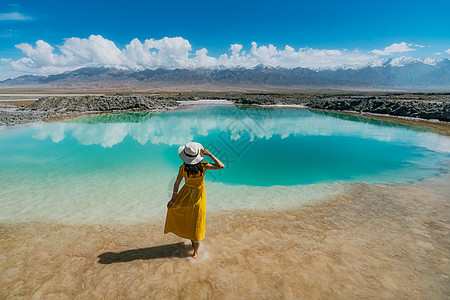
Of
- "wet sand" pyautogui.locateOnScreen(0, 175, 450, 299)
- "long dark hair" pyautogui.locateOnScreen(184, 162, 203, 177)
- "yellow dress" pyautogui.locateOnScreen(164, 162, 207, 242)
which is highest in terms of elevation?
"long dark hair" pyautogui.locateOnScreen(184, 162, 203, 177)

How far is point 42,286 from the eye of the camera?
301 cm

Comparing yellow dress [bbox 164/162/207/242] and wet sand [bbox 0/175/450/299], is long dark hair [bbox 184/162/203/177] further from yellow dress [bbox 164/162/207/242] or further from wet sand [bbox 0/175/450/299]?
wet sand [bbox 0/175/450/299]

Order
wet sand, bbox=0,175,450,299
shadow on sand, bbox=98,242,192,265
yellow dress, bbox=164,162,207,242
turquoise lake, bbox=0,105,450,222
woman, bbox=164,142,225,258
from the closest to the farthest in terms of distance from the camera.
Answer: wet sand, bbox=0,175,450,299, woman, bbox=164,142,225,258, yellow dress, bbox=164,162,207,242, shadow on sand, bbox=98,242,192,265, turquoise lake, bbox=0,105,450,222

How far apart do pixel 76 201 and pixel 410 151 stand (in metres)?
14.1

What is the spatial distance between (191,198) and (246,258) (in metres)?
1.29

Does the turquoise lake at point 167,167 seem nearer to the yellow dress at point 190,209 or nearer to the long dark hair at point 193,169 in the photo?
the yellow dress at point 190,209

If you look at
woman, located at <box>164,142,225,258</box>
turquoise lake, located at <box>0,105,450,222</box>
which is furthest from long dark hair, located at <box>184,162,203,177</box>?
turquoise lake, located at <box>0,105,450,222</box>

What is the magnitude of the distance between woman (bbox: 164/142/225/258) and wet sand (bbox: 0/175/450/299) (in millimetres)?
514

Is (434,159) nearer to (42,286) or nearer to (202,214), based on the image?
(202,214)

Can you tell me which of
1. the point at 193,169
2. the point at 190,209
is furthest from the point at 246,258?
the point at 193,169

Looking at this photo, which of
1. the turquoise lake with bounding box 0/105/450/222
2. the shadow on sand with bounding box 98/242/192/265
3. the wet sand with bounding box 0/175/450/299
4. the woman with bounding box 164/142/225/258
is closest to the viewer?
the wet sand with bounding box 0/175/450/299

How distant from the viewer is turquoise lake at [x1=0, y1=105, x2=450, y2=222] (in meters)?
5.79

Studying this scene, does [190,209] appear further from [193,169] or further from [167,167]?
[167,167]

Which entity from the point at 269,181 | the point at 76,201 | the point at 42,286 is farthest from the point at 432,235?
the point at 76,201
